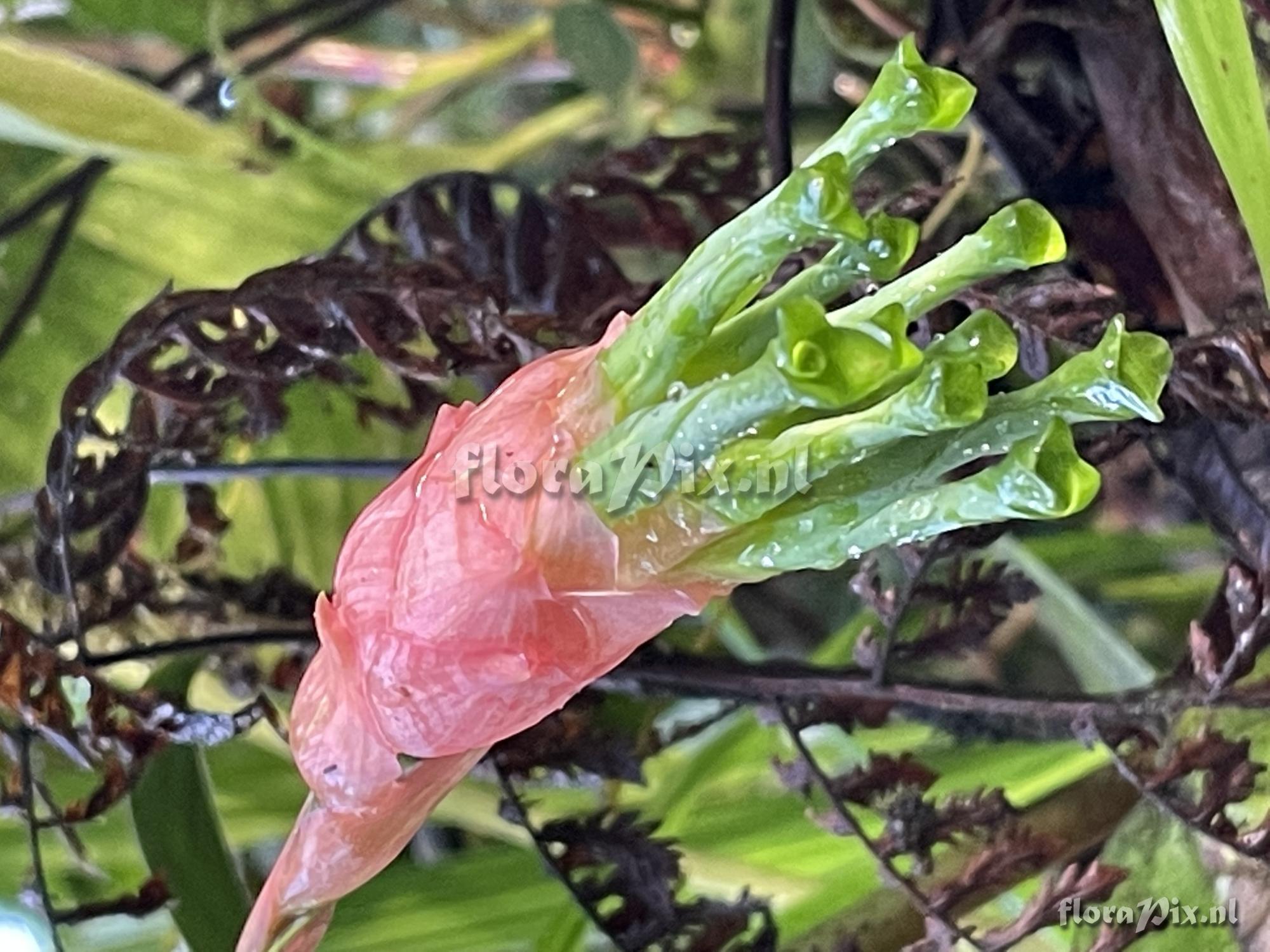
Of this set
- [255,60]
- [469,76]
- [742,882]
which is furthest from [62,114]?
[742,882]

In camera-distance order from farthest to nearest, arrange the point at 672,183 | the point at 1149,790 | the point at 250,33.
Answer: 1. the point at 250,33
2. the point at 672,183
3. the point at 1149,790

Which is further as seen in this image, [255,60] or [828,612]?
[828,612]

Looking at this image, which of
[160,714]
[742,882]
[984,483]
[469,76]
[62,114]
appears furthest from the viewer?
[469,76]

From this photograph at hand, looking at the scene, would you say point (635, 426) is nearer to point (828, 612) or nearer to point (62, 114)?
point (62, 114)

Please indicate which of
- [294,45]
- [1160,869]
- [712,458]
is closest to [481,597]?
[712,458]

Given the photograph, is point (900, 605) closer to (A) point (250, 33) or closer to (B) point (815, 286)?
A: (B) point (815, 286)

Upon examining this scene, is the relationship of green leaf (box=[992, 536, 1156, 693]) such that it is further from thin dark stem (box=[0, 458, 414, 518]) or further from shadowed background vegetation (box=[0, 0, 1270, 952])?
thin dark stem (box=[0, 458, 414, 518])

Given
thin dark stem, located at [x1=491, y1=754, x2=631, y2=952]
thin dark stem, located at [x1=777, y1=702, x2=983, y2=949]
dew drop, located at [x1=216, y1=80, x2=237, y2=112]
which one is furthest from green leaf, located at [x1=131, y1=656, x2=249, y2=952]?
dew drop, located at [x1=216, y1=80, x2=237, y2=112]
